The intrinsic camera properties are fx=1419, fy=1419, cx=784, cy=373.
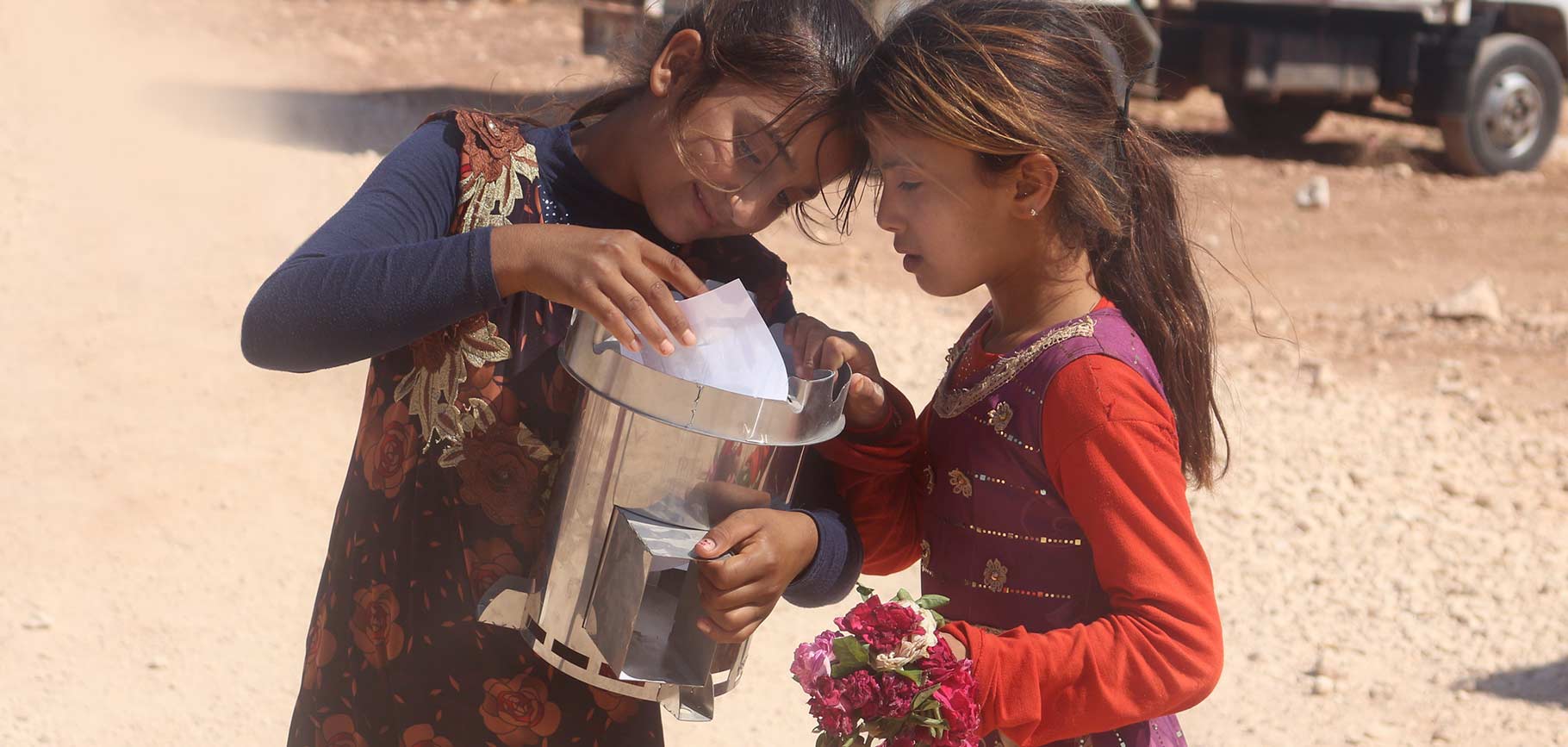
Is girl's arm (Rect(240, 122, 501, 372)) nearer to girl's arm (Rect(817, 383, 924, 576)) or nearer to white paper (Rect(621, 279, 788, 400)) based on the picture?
white paper (Rect(621, 279, 788, 400))

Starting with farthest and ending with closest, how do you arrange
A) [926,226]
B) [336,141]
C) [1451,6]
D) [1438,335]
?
[1451,6]
[336,141]
[1438,335]
[926,226]

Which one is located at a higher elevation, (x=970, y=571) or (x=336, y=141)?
(x=970, y=571)

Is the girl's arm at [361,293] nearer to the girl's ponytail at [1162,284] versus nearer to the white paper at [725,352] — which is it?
the white paper at [725,352]

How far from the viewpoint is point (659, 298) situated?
4.28ft

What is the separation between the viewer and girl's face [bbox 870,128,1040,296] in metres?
1.56

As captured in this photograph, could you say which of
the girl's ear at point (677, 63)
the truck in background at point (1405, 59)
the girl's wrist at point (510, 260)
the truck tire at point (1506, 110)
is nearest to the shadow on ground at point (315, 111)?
the truck in background at point (1405, 59)

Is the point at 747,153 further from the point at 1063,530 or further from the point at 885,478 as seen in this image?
the point at 1063,530

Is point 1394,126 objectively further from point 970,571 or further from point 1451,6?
point 970,571

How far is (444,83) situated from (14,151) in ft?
13.0

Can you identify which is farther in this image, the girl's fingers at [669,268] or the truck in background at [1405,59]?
the truck in background at [1405,59]

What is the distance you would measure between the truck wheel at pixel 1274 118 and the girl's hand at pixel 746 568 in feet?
32.9

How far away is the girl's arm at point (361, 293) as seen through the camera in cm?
136

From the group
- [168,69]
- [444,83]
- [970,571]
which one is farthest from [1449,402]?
[168,69]

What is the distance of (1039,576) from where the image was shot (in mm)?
1583
